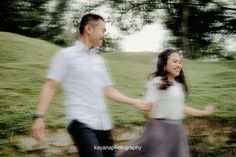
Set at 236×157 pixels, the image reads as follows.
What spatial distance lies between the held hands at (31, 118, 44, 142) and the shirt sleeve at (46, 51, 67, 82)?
31 cm

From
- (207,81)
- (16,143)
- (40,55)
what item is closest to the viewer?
(16,143)

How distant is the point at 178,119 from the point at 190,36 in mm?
21553

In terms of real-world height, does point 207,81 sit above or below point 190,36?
above

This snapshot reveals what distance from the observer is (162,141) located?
4.18 metres

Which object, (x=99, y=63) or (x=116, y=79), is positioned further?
(x=116, y=79)

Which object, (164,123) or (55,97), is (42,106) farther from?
(55,97)

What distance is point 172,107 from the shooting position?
166 inches

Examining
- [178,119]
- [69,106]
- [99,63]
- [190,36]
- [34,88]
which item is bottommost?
[190,36]

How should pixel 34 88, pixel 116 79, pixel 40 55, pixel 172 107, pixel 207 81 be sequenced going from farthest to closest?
pixel 40 55 → pixel 207 81 → pixel 116 79 → pixel 34 88 → pixel 172 107

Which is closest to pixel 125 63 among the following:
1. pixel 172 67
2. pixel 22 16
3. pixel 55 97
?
pixel 55 97

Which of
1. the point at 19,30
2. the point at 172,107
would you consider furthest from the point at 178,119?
the point at 19,30

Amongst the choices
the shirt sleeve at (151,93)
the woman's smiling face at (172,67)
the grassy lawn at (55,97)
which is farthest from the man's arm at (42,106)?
the grassy lawn at (55,97)

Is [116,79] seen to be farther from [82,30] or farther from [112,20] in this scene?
[112,20]

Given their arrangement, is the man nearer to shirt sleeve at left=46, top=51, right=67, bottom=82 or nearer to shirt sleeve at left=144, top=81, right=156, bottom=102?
shirt sleeve at left=46, top=51, right=67, bottom=82
